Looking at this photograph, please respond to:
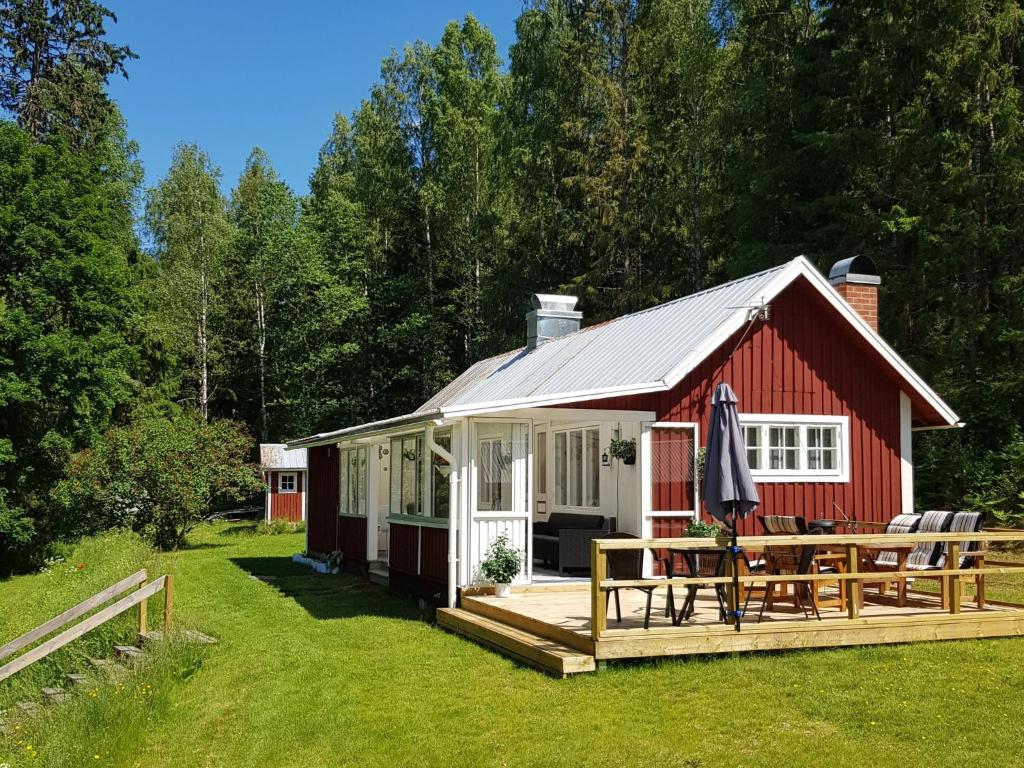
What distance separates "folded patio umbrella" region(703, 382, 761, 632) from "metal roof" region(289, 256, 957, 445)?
241cm

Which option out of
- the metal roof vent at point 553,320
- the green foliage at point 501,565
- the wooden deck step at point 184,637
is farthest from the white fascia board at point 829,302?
the wooden deck step at point 184,637

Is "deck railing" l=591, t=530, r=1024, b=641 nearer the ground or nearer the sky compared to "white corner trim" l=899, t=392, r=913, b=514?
nearer the ground

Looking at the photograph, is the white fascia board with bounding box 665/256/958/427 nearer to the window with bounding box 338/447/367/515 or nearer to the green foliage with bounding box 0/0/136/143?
the window with bounding box 338/447/367/515

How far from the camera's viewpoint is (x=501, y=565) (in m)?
11.6

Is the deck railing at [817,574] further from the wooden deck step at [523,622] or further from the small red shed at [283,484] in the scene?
the small red shed at [283,484]

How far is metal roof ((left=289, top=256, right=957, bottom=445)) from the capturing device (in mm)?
11781

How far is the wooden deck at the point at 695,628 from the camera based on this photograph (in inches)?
340

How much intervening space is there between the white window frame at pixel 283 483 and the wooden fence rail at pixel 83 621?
75.1 ft

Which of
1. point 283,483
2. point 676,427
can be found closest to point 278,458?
point 283,483

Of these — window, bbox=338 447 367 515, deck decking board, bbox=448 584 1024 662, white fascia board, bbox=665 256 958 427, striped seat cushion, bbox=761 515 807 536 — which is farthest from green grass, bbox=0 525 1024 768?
window, bbox=338 447 367 515

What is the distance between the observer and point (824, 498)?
13180 mm

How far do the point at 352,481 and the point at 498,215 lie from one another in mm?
17933

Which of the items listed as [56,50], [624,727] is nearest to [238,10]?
[56,50]

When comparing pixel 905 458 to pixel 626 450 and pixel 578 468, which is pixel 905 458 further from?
pixel 578 468
